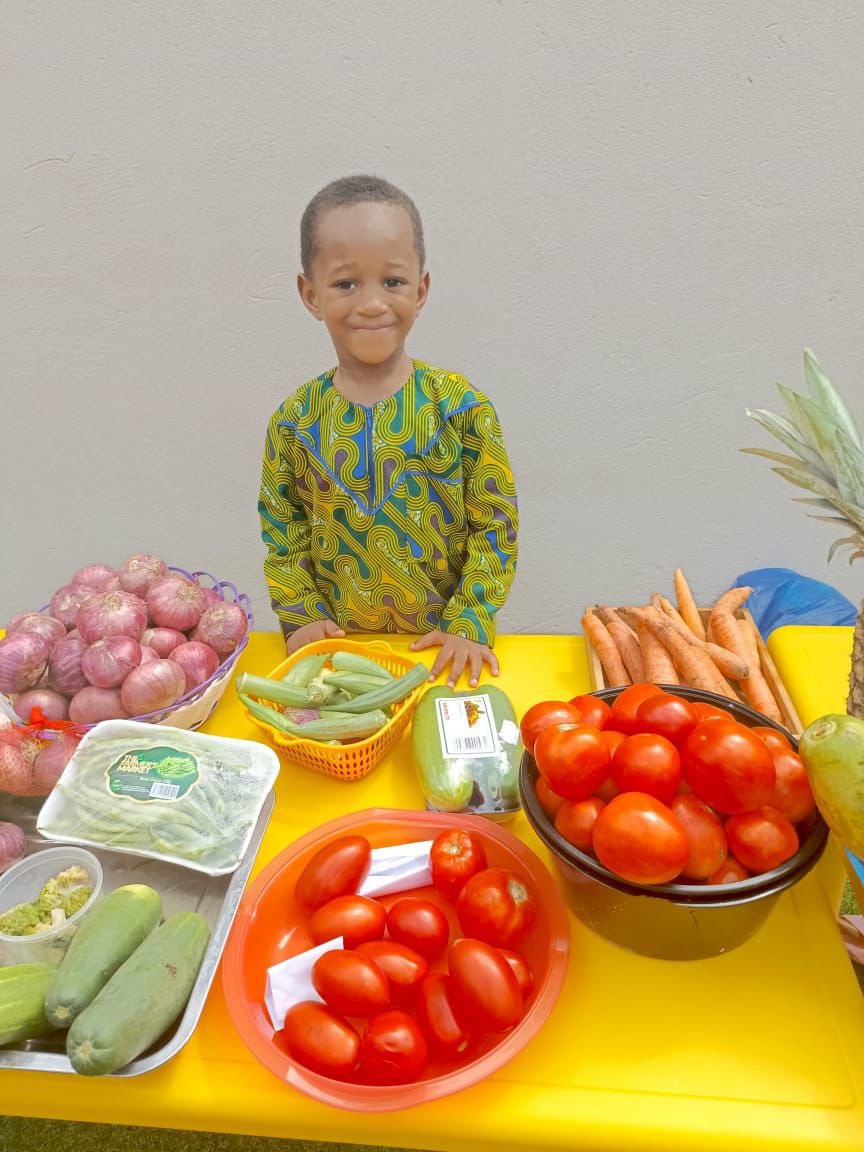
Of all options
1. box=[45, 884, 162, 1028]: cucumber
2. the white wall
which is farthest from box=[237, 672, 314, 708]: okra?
the white wall

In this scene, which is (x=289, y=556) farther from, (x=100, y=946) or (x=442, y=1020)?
(x=442, y=1020)

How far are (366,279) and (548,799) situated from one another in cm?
94

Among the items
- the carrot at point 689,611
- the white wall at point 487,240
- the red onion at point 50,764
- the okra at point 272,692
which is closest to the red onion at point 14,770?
the red onion at point 50,764

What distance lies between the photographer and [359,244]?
1.23 m

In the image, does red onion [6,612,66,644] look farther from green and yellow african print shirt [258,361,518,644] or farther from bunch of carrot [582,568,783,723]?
bunch of carrot [582,568,783,723]

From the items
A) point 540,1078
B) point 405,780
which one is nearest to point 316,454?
point 405,780

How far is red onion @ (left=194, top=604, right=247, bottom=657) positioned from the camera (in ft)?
4.30

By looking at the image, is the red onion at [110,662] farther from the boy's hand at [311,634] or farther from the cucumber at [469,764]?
the cucumber at [469,764]

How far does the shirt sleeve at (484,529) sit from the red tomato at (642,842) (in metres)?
0.73

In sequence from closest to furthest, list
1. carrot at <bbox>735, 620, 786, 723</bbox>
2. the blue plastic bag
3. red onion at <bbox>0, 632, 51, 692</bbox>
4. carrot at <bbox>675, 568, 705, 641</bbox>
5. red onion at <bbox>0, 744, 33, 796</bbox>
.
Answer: red onion at <bbox>0, 744, 33, 796</bbox>, red onion at <bbox>0, 632, 51, 692</bbox>, carrot at <bbox>735, 620, 786, 723</bbox>, carrot at <bbox>675, 568, 705, 641</bbox>, the blue plastic bag

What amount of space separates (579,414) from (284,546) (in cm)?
131

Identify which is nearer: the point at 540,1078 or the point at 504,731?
the point at 540,1078

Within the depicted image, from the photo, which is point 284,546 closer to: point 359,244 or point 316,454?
point 316,454

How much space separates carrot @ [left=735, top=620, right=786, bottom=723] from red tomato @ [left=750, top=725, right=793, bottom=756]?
45cm
